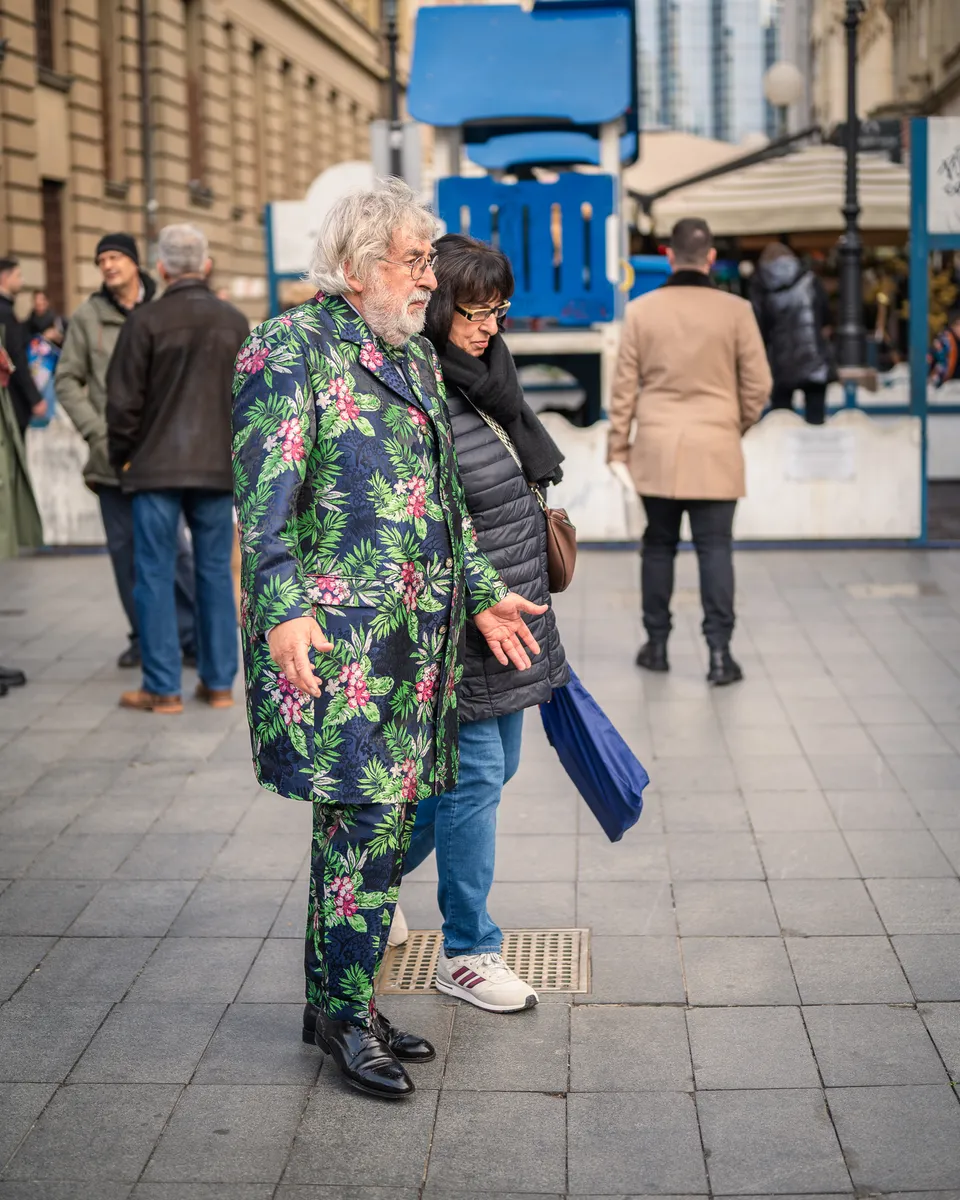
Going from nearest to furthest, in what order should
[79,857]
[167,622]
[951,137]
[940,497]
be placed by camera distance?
[79,857] < [167,622] < [951,137] < [940,497]

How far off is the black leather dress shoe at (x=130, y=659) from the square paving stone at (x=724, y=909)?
3.82 m

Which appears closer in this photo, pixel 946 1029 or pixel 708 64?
pixel 946 1029

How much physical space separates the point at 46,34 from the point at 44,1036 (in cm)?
2169

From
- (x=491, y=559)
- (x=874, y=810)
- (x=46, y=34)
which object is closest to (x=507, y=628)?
(x=491, y=559)

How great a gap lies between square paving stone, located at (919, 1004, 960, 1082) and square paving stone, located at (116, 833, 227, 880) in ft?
6.98

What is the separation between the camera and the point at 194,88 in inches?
1198

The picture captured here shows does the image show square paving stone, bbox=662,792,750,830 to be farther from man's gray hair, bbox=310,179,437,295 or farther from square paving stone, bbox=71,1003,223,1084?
man's gray hair, bbox=310,179,437,295

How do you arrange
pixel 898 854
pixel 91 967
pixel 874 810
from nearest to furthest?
pixel 91 967 → pixel 898 854 → pixel 874 810

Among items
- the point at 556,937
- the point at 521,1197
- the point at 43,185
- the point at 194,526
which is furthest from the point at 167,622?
the point at 43,185

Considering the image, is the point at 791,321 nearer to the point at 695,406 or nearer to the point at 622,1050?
the point at 695,406

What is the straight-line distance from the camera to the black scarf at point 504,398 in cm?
381

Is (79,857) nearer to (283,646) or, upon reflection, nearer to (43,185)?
(283,646)

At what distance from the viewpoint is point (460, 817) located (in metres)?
3.90

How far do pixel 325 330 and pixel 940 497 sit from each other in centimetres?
1149
